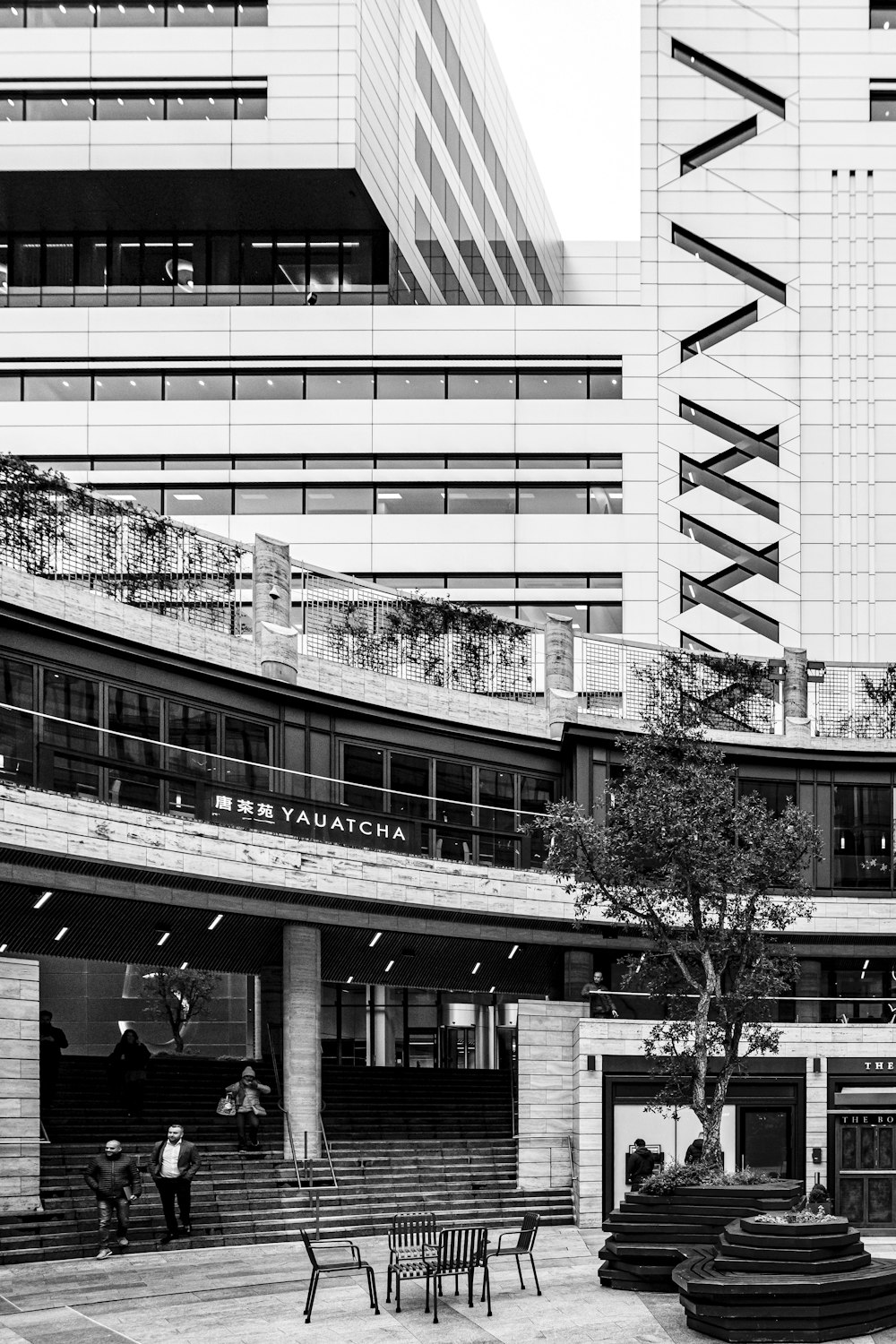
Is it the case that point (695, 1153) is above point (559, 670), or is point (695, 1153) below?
below

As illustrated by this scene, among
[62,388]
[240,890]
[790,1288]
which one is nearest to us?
[790,1288]

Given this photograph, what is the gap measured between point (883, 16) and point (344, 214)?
1926 cm

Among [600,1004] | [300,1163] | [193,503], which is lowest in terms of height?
[300,1163]

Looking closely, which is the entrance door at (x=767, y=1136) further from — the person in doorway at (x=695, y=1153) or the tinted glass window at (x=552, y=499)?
the tinted glass window at (x=552, y=499)

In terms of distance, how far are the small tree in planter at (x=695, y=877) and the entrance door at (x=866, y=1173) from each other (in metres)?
5.79

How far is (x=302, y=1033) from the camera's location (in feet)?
96.2

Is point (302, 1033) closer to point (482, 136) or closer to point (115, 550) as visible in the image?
point (115, 550)

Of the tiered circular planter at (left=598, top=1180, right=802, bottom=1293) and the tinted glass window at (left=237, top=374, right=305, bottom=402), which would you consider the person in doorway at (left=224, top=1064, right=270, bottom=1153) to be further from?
the tinted glass window at (left=237, top=374, right=305, bottom=402)

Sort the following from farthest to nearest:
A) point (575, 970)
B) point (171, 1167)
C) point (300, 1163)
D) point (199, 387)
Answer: point (199, 387)
point (575, 970)
point (300, 1163)
point (171, 1167)

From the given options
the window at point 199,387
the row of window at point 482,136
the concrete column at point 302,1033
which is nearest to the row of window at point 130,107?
the window at point 199,387

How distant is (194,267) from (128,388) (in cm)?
486

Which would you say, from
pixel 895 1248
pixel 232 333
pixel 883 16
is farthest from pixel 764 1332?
pixel 883 16

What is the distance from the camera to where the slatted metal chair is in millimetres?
19453

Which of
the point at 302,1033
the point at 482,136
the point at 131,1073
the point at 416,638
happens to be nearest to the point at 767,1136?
the point at 302,1033
